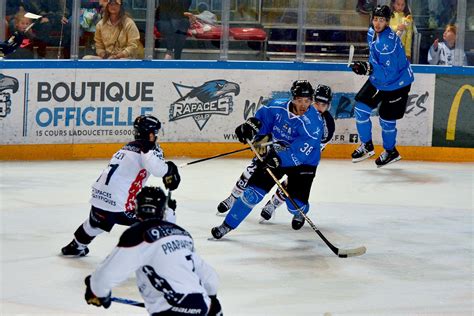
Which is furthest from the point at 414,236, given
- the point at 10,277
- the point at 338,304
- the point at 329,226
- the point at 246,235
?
the point at 10,277

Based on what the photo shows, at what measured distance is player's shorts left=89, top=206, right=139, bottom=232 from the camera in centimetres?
674

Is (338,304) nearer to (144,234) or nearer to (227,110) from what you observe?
(144,234)

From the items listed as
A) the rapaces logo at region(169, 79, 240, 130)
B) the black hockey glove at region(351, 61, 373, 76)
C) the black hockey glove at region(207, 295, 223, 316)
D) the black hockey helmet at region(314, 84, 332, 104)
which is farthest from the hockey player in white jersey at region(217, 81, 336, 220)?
the black hockey glove at region(207, 295, 223, 316)

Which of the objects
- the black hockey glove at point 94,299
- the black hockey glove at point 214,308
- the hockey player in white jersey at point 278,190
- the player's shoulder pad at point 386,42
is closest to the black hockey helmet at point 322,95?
the hockey player in white jersey at point 278,190

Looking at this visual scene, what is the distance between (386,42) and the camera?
10844 millimetres

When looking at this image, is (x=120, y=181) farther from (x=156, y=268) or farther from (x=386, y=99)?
(x=386, y=99)

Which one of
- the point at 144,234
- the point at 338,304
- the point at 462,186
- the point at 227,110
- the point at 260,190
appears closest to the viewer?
the point at 144,234

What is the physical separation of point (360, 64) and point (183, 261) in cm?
686

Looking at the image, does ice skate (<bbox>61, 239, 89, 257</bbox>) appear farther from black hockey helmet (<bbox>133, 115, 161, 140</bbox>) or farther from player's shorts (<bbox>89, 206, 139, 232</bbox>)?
black hockey helmet (<bbox>133, 115, 161, 140</bbox>)

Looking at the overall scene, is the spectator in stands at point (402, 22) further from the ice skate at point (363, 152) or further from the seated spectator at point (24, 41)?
the seated spectator at point (24, 41)

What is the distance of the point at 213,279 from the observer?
173 inches

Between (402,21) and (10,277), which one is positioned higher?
(402,21)

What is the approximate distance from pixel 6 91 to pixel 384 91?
3400mm

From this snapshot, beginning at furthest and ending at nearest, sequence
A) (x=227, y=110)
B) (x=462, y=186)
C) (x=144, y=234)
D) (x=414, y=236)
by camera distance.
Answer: (x=227, y=110) → (x=462, y=186) → (x=414, y=236) → (x=144, y=234)
